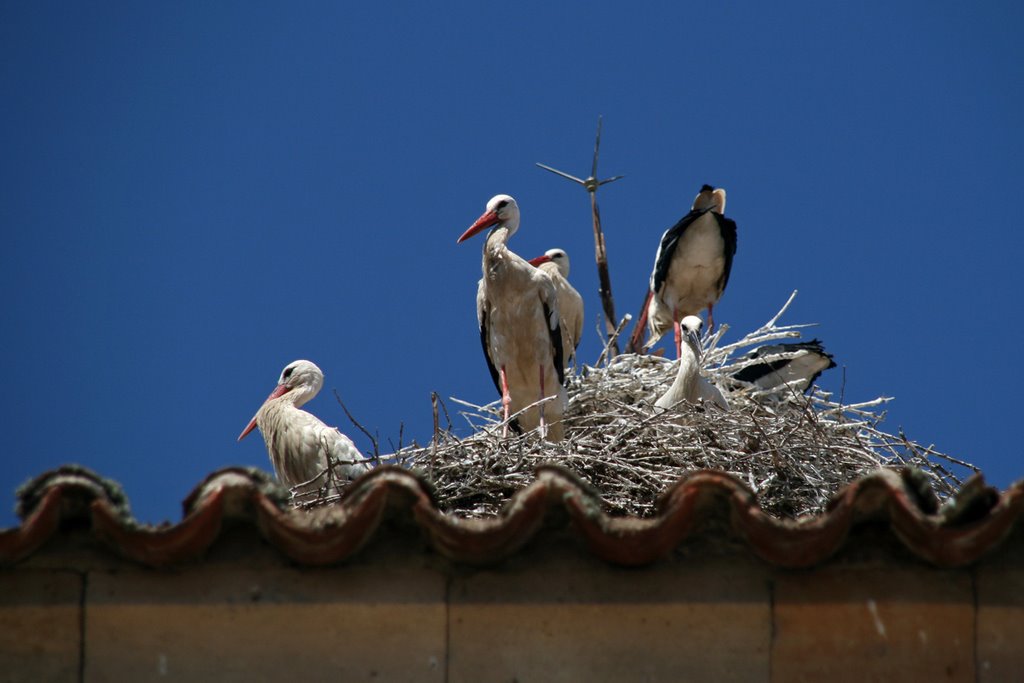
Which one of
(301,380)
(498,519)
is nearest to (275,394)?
(301,380)

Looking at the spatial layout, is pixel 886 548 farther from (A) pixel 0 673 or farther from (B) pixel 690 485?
Answer: (A) pixel 0 673

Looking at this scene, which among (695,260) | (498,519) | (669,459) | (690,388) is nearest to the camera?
(498,519)

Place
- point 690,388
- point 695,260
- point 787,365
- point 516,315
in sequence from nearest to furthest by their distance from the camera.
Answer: point 690,388 < point 516,315 < point 787,365 < point 695,260

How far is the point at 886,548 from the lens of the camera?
3.45 m

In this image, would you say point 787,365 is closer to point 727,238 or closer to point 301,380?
point 727,238

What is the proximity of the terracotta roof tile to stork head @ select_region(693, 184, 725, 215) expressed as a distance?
8.36 m

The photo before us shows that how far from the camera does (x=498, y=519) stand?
3.40 metres

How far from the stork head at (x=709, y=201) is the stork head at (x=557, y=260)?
1026 millimetres

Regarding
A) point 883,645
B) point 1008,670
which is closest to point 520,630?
point 883,645

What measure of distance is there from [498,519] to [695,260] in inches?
325

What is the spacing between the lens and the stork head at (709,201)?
1164 cm

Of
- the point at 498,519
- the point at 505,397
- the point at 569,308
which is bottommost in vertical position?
the point at 498,519

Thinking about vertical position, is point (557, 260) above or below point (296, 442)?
above

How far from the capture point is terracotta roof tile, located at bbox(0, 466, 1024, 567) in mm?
3311
